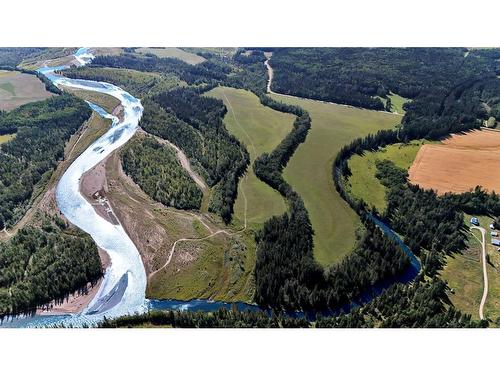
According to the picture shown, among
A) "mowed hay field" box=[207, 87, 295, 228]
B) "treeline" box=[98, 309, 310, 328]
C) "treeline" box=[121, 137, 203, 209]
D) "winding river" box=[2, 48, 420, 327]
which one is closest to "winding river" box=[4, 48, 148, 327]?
"winding river" box=[2, 48, 420, 327]

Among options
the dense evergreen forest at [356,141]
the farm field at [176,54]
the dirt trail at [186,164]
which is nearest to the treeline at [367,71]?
the dense evergreen forest at [356,141]

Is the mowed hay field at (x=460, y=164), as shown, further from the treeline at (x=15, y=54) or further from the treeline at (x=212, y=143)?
the treeline at (x=15, y=54)

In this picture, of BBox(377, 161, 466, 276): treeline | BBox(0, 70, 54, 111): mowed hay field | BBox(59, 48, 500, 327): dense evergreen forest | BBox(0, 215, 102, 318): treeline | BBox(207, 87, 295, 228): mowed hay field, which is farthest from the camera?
BBox(0, 70, 54, 111): mowed hay field

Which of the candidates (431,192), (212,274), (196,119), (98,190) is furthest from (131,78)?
(431,192)

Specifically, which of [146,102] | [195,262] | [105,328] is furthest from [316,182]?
[146,102]

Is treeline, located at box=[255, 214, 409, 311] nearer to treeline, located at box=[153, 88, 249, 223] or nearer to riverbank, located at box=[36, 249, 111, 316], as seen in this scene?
treeline, located at box=[153, 88, 249, 223]
